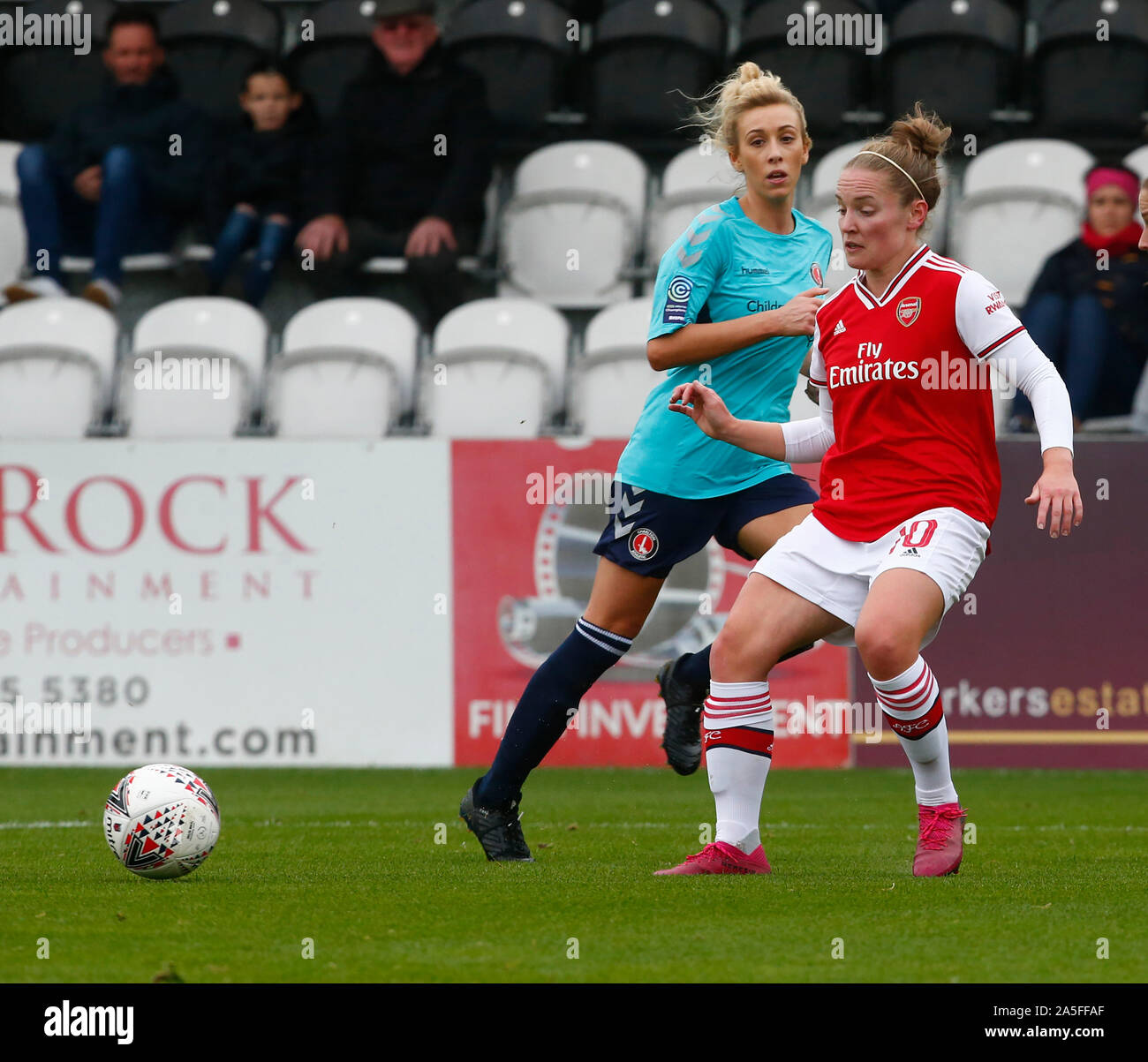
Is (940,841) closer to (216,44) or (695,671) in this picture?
(695,671)

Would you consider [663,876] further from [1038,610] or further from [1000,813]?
[1038,610]

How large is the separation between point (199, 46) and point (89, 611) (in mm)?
5156

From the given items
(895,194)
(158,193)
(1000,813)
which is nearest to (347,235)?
(158,193)

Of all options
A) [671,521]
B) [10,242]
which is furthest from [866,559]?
[10,242]

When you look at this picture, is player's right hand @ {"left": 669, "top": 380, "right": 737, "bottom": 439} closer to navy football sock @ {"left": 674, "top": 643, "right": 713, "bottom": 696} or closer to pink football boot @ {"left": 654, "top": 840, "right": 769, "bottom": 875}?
navy football sock @ {"left": 674, "top": 643, "right": 713, "bottom": 696}

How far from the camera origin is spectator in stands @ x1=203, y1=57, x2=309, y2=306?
11148 millimetres

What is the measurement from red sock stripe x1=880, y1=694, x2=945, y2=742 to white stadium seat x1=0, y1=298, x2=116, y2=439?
6.67 meters

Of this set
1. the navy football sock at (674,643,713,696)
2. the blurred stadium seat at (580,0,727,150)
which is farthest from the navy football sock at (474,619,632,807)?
the blurred stadium seat at (580,0,727,150)

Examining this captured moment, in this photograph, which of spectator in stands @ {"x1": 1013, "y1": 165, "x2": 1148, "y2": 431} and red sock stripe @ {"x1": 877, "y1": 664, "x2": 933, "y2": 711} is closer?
red sock stripe @ {"x1": 877, "y1": 664, "x2": 933, "y2": 711}

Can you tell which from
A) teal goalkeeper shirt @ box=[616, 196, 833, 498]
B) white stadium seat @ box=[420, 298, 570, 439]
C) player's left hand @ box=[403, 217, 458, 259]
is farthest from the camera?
player's left hand @ box=[403, 217, 458, 259]

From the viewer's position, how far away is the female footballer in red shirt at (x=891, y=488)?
466 centimetres

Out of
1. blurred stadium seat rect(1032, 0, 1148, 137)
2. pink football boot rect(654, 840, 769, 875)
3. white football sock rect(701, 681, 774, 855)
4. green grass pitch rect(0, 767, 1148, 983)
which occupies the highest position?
blurred stadium seat rect(1032, 0, 1148, 137)

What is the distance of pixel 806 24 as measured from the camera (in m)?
12.1

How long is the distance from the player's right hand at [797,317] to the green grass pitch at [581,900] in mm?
1510
